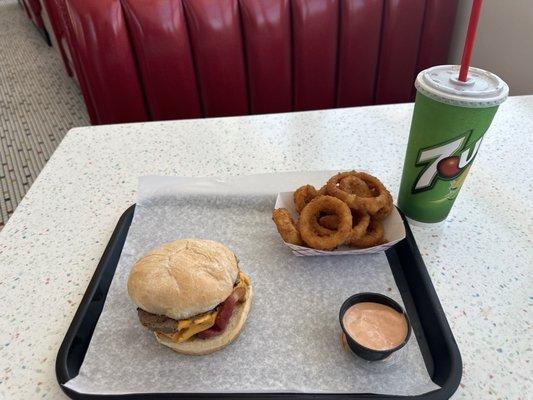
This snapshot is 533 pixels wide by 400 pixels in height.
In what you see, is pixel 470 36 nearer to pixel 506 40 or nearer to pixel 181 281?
pixel 181 281

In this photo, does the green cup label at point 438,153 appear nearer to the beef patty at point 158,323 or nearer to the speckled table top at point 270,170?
the speckled table top at point 270,170

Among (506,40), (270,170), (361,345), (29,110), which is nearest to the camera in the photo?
(361,345)

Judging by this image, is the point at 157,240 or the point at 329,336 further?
the point at 157,240

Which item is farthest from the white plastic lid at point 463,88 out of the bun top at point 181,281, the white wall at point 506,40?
the white wall at point 506,40

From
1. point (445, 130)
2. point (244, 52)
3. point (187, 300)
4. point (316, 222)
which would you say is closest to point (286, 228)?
point (316, 222)

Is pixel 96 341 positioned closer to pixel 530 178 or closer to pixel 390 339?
pixel 390 339

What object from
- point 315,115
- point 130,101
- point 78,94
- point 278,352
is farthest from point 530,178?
point 78,94
